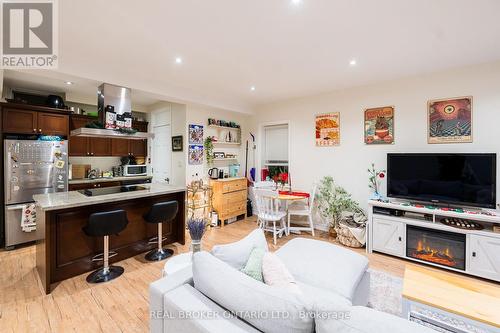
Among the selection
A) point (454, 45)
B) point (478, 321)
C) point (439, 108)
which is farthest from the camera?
point (439, 108)

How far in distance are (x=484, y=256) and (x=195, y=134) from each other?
473 cm

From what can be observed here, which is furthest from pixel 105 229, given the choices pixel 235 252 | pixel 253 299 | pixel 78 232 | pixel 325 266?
pixel 325 266

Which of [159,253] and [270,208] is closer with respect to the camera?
[159,253]

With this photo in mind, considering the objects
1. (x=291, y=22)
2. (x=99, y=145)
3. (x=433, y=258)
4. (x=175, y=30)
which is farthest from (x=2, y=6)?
(x=433, y=258)

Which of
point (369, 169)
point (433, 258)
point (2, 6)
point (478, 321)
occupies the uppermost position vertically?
point (2, 6)

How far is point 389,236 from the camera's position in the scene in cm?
333

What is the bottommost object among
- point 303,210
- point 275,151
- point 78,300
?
point 78,300

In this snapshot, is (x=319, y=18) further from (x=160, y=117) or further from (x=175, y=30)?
(x=160, y=117)

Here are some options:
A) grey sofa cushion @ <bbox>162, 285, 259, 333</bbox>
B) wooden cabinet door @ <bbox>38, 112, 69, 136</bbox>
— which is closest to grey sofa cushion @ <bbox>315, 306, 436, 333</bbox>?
grey sofa cushion @ <bbox>162, 285, 259, 333</bbox>

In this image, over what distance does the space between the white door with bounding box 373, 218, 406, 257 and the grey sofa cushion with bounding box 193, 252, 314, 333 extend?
2.91m

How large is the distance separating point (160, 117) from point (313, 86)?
3455 mm

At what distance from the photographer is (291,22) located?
2.16m

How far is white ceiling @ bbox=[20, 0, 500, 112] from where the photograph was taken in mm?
1963

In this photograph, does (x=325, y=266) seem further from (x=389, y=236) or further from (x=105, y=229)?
(x=105, y=229)
